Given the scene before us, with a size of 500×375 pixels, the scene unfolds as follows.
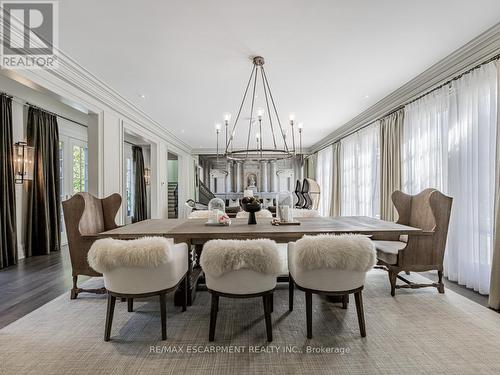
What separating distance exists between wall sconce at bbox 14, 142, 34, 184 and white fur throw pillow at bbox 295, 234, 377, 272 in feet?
15.3

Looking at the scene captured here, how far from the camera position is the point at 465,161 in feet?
9.75

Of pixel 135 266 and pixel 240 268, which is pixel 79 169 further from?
pixel 240 268

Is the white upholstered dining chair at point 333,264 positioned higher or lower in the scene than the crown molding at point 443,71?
lower

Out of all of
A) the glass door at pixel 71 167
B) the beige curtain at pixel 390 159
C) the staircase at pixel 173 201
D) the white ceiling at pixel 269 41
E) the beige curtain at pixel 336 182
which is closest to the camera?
the white ceiling at pixel 269 41

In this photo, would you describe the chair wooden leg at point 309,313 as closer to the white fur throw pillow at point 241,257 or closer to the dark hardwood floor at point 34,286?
the white fur throw pillow at point 241,257

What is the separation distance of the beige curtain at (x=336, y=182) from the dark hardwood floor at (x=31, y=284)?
19.5 ft

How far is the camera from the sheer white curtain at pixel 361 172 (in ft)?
16.5

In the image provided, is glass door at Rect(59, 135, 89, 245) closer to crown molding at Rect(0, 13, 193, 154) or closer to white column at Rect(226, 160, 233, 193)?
crown molding at Rect(0, 13, 193, 154)

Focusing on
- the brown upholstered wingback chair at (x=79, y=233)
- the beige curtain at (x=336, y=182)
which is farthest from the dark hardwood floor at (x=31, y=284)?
the beige curtain at (x=336, y=182)

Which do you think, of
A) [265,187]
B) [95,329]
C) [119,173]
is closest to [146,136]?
[119,173]

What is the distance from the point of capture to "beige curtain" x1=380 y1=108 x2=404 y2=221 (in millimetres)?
4113

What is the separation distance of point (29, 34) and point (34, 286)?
9.15 ft

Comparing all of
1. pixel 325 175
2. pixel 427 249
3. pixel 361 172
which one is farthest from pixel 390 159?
pixel 325 175

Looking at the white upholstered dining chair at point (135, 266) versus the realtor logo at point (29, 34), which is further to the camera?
the realtor logo at point (29, 34)
